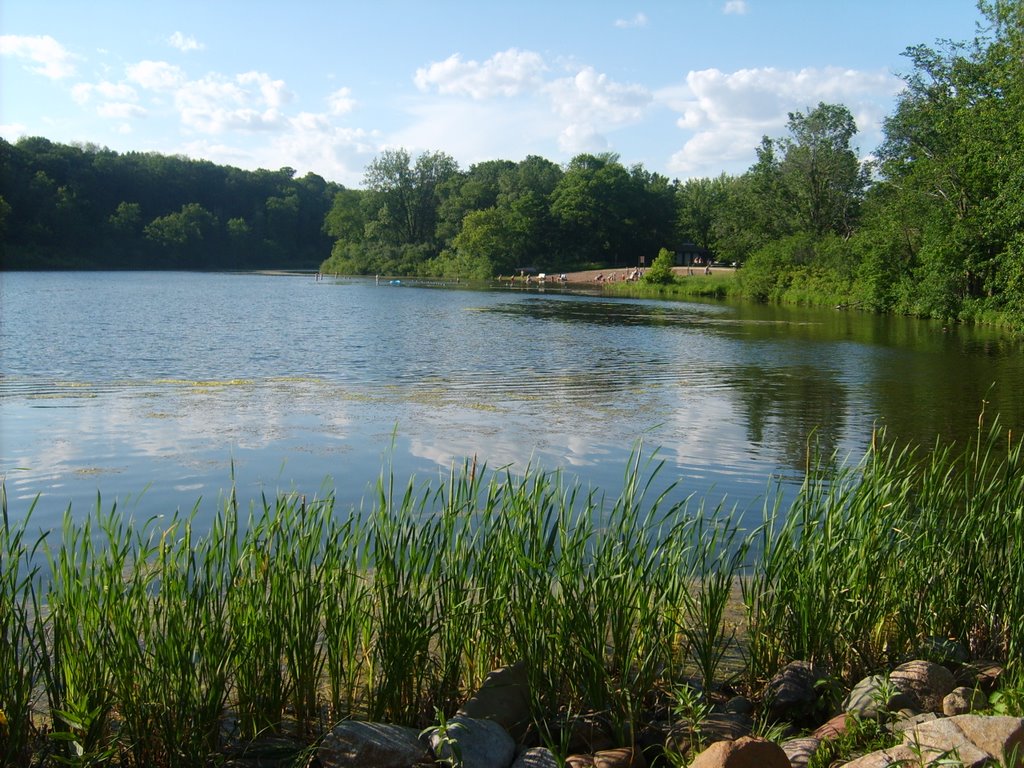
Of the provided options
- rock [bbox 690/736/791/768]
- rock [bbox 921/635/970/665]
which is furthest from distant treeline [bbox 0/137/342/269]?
rock [bbox 690/736/791/768]

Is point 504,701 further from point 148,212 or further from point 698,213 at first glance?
point 148,212

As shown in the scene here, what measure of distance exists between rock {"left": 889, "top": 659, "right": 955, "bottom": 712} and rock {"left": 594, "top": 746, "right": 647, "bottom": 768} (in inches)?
59.4

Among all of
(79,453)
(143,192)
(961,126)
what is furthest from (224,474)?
(143,192)

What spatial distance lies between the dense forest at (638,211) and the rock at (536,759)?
3469 centimetres

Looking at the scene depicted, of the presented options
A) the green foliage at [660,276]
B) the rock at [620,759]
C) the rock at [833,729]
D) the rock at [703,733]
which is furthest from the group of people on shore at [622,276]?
the rock at [620,759]

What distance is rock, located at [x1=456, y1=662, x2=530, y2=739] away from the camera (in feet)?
15.6

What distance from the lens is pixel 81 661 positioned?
14.2 ft

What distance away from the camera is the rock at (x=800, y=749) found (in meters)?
4.39

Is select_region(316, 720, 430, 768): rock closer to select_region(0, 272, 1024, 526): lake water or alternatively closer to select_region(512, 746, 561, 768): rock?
select_region(512, 746, 561, 768): rock

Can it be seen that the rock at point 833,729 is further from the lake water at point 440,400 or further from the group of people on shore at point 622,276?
the group of people on shore at point 622,276

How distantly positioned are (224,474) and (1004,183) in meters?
35.7

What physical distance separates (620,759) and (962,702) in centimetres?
198

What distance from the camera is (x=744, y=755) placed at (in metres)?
3.97

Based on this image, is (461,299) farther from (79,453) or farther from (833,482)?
(833,482)
